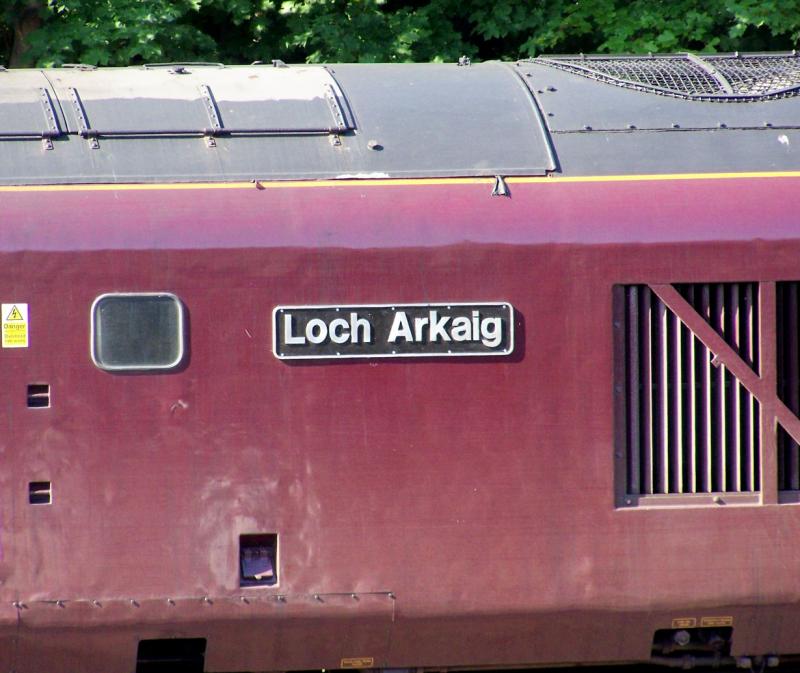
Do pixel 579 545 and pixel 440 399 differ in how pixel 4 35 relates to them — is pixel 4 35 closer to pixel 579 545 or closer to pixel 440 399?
pixel 440 399

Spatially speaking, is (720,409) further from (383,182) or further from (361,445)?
(383,182)

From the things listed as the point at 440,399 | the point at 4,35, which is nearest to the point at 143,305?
the point at 440,399

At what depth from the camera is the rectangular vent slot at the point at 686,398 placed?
177 inches

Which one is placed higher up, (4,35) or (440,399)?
(4,35)

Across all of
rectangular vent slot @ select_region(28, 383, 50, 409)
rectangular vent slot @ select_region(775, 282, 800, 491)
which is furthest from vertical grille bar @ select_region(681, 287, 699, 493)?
rectangular vent slot @ select_region(28, 383, 50, 409)

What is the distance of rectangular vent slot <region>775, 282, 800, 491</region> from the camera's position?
4527 millimetres

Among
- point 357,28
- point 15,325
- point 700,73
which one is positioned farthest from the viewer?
point 357,28

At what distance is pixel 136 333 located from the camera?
167 inches

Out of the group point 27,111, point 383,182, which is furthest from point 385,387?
point 27,111

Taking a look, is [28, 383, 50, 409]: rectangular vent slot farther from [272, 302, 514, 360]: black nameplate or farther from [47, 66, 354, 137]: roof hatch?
[47, 66, 354, 137]: roof hatch

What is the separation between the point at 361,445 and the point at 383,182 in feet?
3.48

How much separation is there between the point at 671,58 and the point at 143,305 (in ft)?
9.35

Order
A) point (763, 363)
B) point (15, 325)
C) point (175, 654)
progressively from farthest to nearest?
point (175, 654), point (763, 363), point (15, 325)

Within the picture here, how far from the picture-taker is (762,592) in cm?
451
